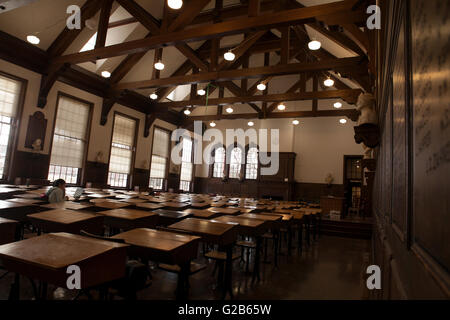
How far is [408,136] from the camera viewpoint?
0.98m

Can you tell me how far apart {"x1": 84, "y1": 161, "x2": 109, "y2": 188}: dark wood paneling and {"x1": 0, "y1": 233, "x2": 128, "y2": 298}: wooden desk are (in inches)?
338

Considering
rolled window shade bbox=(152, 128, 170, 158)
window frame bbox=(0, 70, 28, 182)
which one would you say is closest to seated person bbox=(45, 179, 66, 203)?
window frame bbox=(0, 70, 28, 182)

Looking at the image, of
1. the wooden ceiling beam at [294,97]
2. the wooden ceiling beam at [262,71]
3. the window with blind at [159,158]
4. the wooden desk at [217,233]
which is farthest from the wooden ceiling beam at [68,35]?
the wooden desk at [217,233]

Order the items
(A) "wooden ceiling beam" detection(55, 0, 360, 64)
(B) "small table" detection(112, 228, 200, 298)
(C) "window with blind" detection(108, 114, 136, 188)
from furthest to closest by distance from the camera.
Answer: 1. (C) "window with blind" detection(108, 114, 136, 188)
2. (A) "wooden ceiling beam" detection(55, 0, 360, 64)
3. (B) "small table" detection(112, 228, 200, 298)

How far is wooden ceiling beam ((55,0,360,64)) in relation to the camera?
4.89m

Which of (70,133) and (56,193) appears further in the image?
(70,133)

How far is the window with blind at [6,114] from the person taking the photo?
24.2ft

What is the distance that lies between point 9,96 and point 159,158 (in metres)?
6.64

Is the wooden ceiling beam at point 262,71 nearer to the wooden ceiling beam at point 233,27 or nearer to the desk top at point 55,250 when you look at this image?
the wooden ceiling beam at point 233,27

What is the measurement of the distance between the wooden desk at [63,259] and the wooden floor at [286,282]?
52.2 inches

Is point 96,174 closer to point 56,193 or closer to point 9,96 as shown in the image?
point 9,96

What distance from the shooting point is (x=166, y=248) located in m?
1.95

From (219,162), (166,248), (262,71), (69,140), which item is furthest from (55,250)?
(219,162)

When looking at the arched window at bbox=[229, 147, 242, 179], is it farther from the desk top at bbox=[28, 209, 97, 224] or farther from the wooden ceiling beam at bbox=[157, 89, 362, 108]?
the desk top at bbox=[28, 209, 97, 224]
